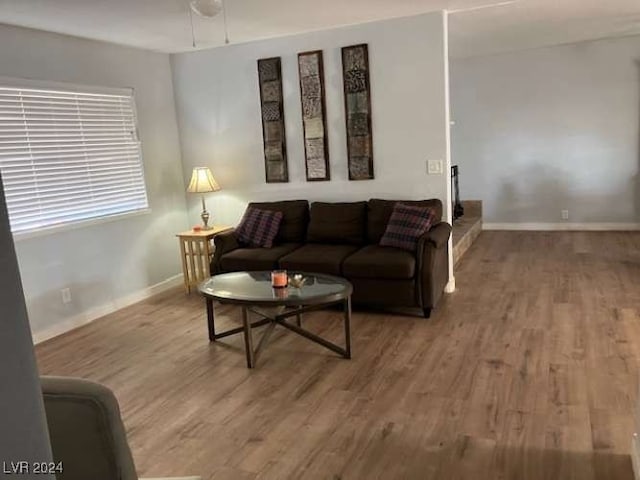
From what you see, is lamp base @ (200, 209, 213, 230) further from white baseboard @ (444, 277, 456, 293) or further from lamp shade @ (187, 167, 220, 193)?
white baseboard @ (444, 277, 456, 293)

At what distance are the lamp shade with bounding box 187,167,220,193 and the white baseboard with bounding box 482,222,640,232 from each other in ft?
13.8

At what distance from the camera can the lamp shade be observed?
517 cm

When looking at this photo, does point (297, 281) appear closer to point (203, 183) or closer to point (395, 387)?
point (395, 387)

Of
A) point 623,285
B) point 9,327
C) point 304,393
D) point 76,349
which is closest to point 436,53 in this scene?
point 623,285

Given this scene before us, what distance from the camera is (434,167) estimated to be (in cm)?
459

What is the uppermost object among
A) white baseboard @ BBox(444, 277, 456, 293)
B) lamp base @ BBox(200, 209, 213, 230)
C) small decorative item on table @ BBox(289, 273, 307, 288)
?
lamp base @ BBox(200, 209, 213, 230)

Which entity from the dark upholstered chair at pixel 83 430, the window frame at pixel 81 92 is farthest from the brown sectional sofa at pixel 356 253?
the dark upholstered chair at pixel 83 430

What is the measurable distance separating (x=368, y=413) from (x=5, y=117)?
328 centimetres

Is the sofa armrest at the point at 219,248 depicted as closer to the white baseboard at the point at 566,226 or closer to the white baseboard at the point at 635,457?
the white baseboard at the point at 635,457

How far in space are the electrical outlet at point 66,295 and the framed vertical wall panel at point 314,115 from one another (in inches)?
92.7

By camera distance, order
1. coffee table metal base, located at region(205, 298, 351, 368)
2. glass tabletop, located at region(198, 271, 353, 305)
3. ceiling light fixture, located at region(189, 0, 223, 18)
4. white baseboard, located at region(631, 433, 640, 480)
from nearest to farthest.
→ white baseboard, located at region(631, 433, 640, 480)
ceiling light fixture, located at region(189, 0, 223, 18)
glass tabletop, located at region(198, 271, 353, 305)
coffee table metal base, located at region(205, 298, 351, 368)

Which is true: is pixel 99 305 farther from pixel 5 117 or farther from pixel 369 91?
pixel 369 91

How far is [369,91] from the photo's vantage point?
471 centimetres

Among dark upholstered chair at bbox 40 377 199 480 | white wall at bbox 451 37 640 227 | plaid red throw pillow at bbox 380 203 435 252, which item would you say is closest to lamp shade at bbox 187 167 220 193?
plaid red throw pillow at bbox 380 203 435 252
